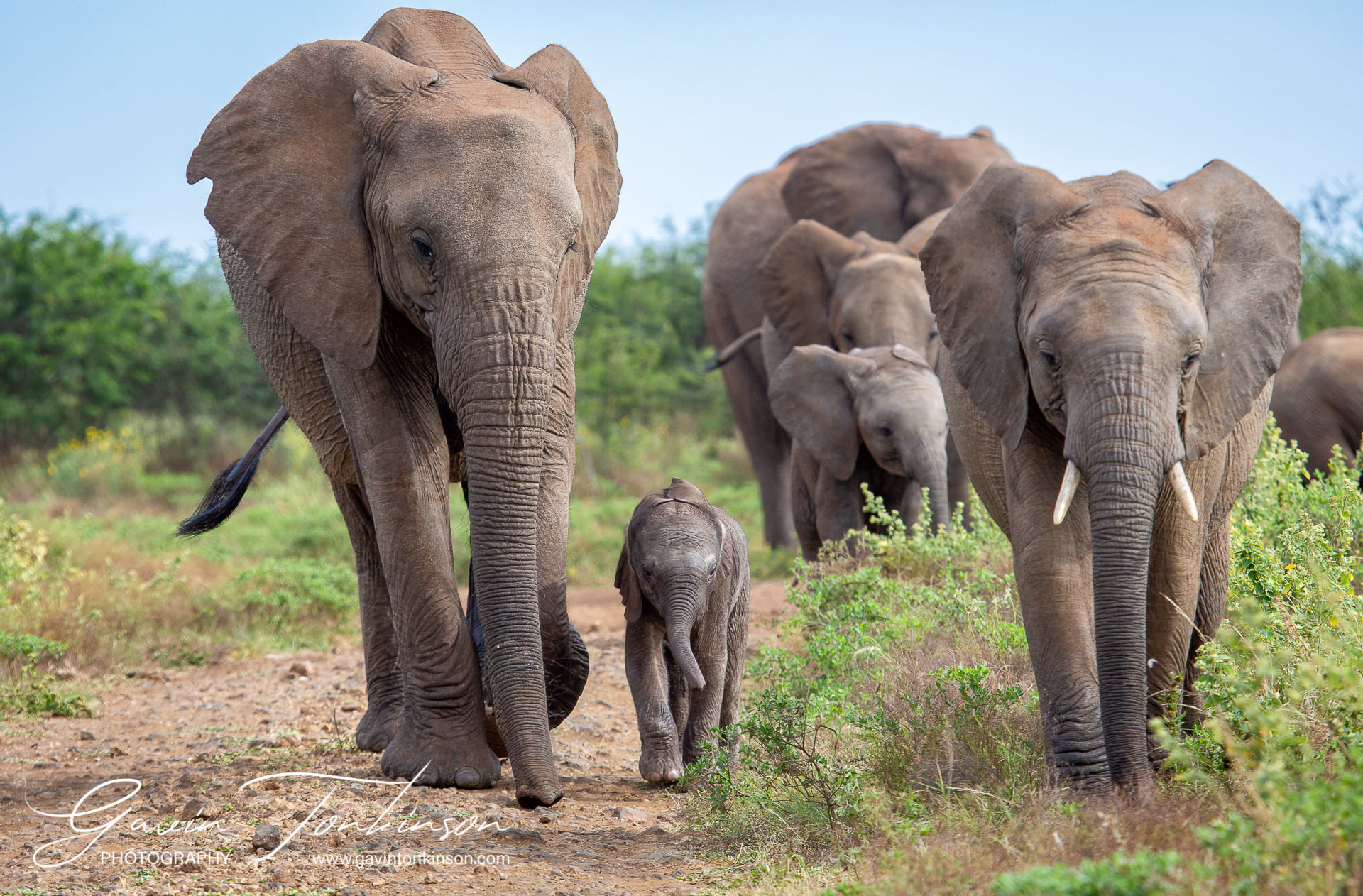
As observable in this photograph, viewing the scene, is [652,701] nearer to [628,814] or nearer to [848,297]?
[628,814]

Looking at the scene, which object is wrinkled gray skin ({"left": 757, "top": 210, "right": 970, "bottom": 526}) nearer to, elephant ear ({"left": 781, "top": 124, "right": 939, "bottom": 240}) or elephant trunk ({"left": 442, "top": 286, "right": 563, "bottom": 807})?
elephant ear ({"left": 781, "top": 124, "right": 939, "bottom": 240})

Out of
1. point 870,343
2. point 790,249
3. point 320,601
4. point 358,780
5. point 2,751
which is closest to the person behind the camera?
point 358,780

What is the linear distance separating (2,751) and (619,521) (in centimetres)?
827

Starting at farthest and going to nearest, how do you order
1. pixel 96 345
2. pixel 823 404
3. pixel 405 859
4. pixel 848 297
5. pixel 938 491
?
pixel 96 345
pixel 848 297
pixel 823 404
pixel 938 491
pixel 405 859

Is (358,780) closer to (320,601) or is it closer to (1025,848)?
(1025,848)

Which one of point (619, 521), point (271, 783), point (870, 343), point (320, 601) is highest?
point (870, 343)

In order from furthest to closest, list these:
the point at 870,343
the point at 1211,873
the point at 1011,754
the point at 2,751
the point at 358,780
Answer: the point at 870,343 < the point at 2,751 < the point at 358,780 < the point at 1011,754 < the point at 1211,873

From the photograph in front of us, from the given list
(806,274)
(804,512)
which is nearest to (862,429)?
(804,512)

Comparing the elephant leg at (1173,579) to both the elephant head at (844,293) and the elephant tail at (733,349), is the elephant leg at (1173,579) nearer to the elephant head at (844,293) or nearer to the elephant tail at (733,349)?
the elephant head at (844,293)

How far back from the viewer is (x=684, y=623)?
5.35 m

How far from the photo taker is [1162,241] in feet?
14.5

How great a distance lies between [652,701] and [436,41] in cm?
273

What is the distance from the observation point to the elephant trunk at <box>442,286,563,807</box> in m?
4.89

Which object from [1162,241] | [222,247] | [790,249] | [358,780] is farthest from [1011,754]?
[790,249]
